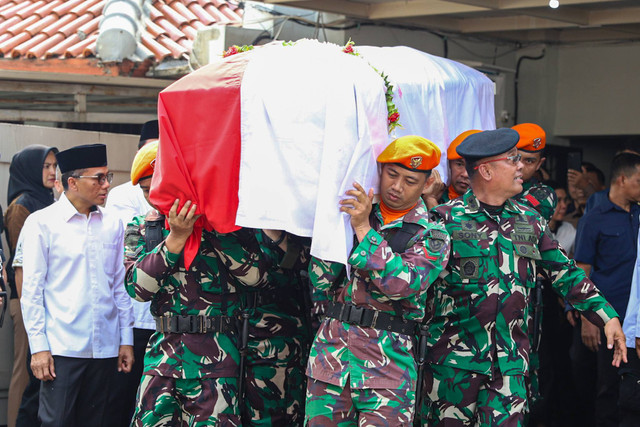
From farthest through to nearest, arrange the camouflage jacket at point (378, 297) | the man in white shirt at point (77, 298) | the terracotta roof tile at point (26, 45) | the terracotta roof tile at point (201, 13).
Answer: the terracotta roof tile at point (201, 13) < the terracotta roof tile at point (26, 45) < the man in white shirt at point (77, 298) < the camouflage jacket at point (378, 297)

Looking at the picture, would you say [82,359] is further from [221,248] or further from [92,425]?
[221,248]

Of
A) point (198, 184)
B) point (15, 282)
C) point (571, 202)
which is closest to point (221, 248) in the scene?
point (198, 184)

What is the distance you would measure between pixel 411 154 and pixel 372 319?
762 millimetres

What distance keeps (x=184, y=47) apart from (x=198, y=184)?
18.2 feet

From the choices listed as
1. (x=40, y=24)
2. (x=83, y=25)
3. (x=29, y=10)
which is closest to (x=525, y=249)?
(x=83, y=25)

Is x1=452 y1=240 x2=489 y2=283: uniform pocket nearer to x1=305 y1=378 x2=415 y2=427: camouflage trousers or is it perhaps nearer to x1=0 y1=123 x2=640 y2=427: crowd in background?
x1=0 y1=123 x2=640 y2=427: crowd in background

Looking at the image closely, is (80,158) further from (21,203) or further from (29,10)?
(29,10)

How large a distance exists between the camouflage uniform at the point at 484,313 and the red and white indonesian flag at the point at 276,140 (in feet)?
2.26

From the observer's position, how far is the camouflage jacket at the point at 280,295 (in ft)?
15.0

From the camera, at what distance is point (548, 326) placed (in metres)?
7.11

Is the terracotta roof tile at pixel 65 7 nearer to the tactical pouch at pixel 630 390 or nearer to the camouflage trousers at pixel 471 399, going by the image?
the camouflage trousers at pixel 471 399

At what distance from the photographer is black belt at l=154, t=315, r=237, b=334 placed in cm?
445

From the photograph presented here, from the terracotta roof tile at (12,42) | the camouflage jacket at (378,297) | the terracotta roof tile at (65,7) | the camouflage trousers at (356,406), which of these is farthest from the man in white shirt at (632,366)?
the terracotta roof tile at (65,7)

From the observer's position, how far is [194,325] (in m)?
4.45
